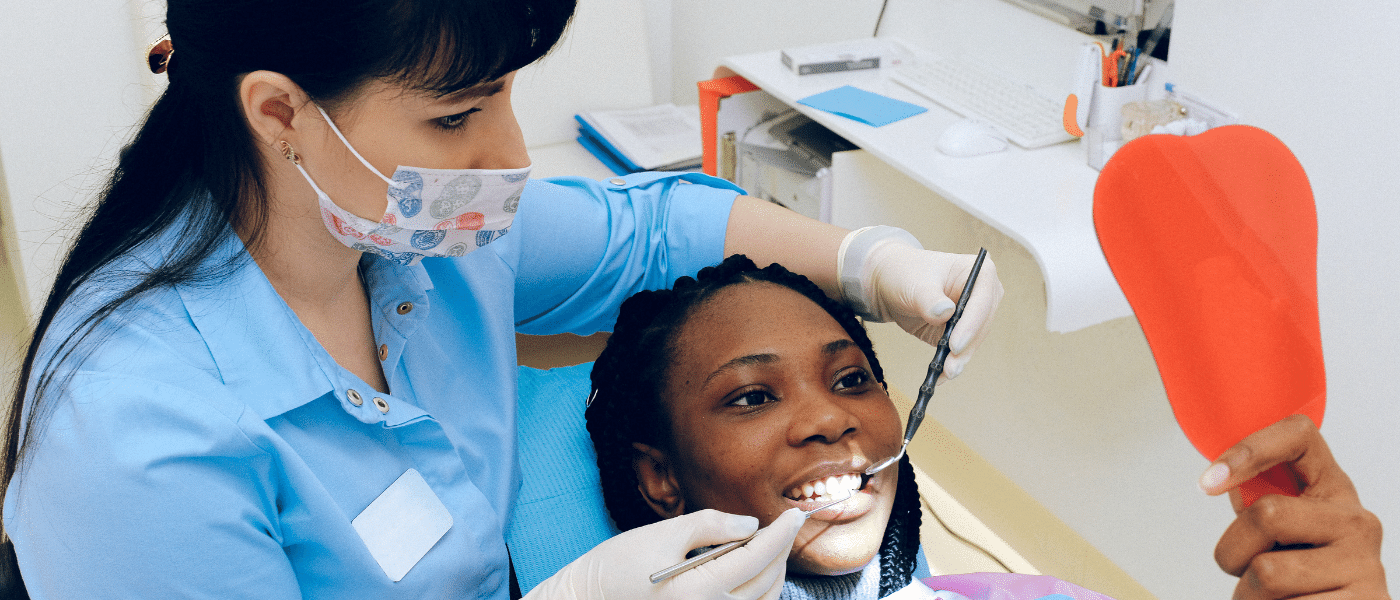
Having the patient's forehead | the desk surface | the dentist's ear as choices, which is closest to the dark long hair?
the dentist's ear

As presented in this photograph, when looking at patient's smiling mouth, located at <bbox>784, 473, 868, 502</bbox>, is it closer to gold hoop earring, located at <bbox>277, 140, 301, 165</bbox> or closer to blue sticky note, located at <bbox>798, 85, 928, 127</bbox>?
gold hoop earring, located at <bbox>277, 140, 301, 165</bbox>

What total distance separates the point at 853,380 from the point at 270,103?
0.77 m

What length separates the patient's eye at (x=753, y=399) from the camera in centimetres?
125

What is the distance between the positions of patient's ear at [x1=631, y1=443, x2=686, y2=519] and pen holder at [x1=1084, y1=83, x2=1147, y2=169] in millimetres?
1138

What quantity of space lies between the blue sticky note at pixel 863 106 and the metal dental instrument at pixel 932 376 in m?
0.93

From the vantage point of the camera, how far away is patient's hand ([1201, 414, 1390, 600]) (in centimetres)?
93

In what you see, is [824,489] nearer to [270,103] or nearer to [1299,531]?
[1299,531]

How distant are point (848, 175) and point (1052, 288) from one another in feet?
2.30

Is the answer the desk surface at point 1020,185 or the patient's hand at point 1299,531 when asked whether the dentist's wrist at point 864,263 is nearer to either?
the desk surface at point 1020,185

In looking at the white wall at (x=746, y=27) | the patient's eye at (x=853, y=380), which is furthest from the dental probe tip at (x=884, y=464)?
the white wall at (x=746, y=27)

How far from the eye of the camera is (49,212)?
2434mm

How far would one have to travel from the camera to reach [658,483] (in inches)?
51.6

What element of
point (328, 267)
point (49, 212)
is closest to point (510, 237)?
point (328, 267)

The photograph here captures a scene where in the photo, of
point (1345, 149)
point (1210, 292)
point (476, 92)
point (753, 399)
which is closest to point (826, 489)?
point (753, 399)
